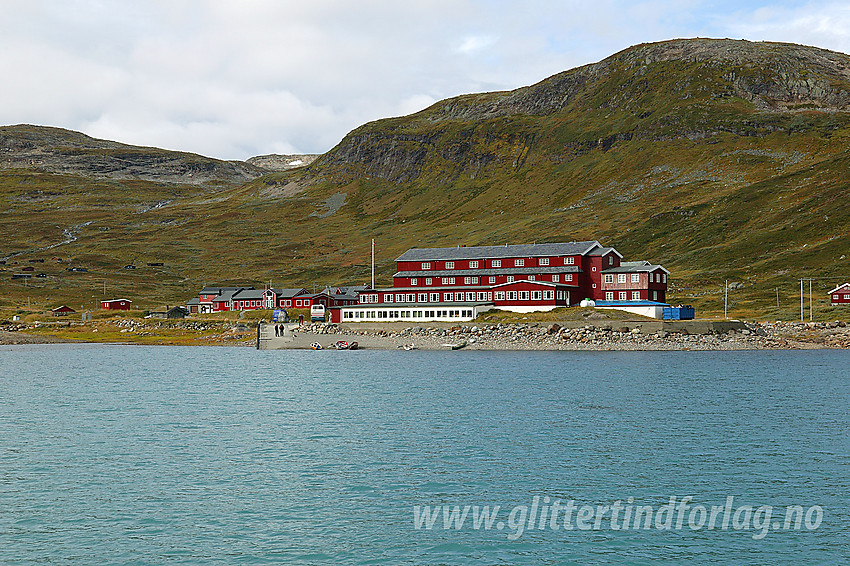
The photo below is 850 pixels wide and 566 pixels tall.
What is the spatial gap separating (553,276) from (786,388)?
230ft

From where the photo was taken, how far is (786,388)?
200 feet

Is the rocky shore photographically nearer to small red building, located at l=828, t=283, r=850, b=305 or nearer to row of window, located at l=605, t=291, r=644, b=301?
row of window, located at l=605, t=291, r=644, b=301

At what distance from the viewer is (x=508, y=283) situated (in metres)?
126

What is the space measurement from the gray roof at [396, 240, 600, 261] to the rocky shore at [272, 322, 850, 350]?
79.7ft

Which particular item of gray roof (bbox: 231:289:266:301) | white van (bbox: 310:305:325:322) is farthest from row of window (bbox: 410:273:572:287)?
gray roof (bbox: 231:289:266:301)

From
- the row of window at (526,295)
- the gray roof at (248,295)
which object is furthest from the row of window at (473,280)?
the gray roof at (248,295)

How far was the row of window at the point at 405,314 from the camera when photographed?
407 ft

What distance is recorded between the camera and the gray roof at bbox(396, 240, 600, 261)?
132 metres

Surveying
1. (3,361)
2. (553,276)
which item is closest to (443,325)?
(553,276)

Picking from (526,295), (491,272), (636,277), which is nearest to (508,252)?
(491,272)

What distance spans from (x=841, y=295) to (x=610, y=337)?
62.2 metres

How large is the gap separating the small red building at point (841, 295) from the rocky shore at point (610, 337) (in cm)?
2301

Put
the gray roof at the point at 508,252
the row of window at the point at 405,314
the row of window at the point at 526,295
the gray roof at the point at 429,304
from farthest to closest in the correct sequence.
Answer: the gray roof at the point at 508,252
the gray roof at the point at 429,304
the row of window at the point at 405,314
the row of window at the point at 526,295

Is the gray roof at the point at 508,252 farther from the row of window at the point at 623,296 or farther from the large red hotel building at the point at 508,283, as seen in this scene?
the row of window at the point at 623,296
